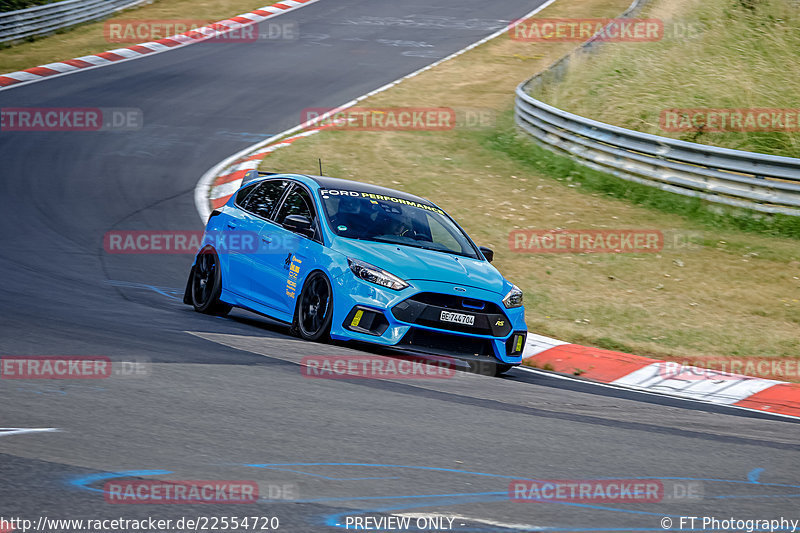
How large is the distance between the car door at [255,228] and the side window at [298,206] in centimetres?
18

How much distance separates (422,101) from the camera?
2473 cm

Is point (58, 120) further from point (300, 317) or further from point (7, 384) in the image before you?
point (7, 384)

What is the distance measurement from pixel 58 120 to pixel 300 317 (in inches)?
551

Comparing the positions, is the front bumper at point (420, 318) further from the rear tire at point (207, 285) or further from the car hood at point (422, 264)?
the rear tire at point (207, 285)

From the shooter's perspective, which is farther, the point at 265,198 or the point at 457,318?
the point at 265,198

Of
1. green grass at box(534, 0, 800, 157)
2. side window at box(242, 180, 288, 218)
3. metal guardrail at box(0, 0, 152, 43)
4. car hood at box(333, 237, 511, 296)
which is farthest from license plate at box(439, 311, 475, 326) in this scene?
metal guardrail at box(0, 0, 152, 43)

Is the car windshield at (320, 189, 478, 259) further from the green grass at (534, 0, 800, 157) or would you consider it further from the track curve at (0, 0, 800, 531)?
the green grass at (534, 0, 800, 157)

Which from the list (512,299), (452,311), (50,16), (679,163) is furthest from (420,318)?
(50,16)

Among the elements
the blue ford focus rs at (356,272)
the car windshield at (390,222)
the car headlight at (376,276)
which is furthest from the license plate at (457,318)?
the car windshield at (390,222)

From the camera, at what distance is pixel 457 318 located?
8.85 metres

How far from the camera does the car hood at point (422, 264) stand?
29.4 feet

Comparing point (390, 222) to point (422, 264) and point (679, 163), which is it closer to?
point (422, 264)

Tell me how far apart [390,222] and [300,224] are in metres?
0.92

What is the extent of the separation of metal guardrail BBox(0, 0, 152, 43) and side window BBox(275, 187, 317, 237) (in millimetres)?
21548
